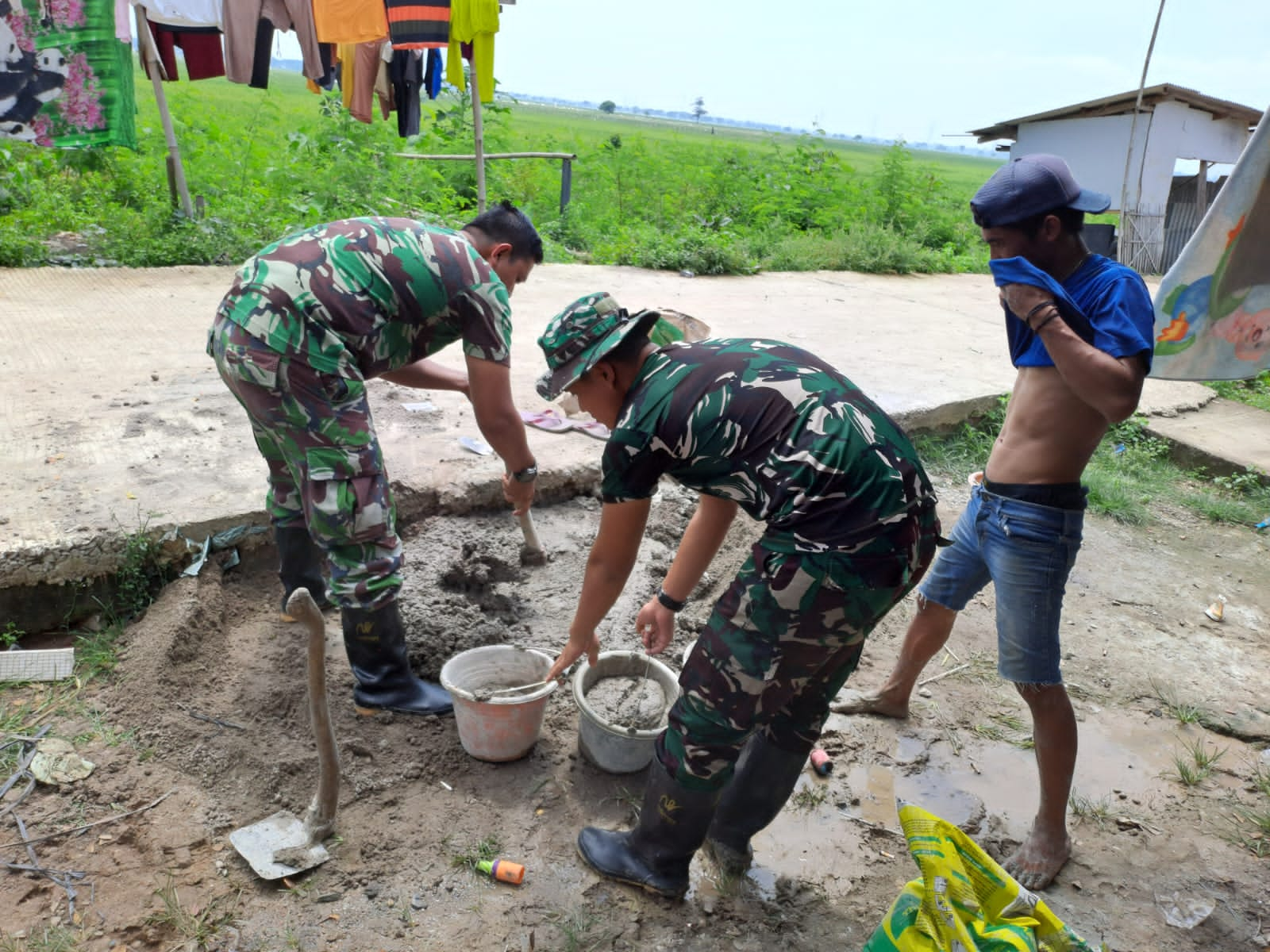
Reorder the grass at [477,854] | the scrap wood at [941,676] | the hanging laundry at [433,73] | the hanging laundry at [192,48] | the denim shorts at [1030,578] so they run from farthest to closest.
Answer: the hanging laundry at [433,73], the hanging laundry at [192,48], the scrap wood at [941,676], the grass at [477,854], the denim shorts at [1030,578]

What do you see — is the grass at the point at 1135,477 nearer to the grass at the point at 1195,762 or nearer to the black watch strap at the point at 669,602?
the grass at the point at 1195,762

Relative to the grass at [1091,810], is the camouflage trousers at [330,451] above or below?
above

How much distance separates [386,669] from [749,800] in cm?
127

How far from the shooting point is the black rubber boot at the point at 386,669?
2807 millimetres

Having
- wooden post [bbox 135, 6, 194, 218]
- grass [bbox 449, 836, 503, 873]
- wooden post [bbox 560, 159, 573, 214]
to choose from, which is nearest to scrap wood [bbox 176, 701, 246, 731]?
grass [bbox 449, 836, 503, 873]

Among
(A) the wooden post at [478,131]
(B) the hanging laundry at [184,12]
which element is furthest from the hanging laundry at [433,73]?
(B) the hanging laundry at [184,12]

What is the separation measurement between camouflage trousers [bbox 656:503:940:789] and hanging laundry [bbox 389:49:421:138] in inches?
316

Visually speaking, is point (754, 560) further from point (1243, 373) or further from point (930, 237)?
point (930, 237)

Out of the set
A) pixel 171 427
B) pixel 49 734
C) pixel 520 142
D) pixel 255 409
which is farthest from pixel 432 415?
pixel 520 142

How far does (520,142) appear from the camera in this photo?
2025 cm

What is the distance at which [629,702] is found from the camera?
2742 mm

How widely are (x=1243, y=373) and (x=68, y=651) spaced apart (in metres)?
3.90

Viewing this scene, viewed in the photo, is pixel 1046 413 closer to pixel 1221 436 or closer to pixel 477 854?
pixel 477 854

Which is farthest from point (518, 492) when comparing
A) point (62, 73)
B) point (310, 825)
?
point (62, 73)
